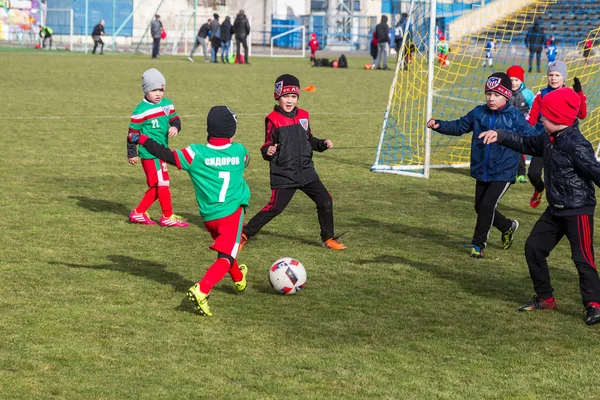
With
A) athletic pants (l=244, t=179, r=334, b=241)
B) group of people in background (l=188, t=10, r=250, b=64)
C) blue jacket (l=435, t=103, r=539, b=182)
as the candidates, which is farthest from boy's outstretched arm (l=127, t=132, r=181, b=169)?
group of people in background (l=188, t=10, r=250, b=64)

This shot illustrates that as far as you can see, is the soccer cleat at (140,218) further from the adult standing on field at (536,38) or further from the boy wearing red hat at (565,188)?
the adult standing on field at (536,38)

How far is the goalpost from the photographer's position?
158ft

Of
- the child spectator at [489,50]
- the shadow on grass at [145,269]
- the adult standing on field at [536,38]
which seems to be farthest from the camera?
the adult standing on field at [536,38]

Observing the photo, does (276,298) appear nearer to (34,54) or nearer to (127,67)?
(127,67)

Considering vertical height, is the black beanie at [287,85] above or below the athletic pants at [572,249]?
above

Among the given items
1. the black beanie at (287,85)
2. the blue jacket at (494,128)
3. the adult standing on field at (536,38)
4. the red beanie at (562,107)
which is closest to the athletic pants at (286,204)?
the black beanie at (287,85)

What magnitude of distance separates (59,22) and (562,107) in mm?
45119

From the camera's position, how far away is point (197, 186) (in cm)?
689

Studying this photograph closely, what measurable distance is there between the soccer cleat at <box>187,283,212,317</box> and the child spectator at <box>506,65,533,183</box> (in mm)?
5346

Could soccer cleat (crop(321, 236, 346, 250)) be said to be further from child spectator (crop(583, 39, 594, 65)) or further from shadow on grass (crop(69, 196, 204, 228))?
child spectator (crop(583, 39, 594, 65))

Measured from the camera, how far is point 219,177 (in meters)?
6.84

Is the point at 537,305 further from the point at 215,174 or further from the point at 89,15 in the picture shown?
the point at 89,15

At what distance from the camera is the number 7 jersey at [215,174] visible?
6.79m

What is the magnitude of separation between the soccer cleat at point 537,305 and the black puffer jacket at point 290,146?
2566 millimetres
